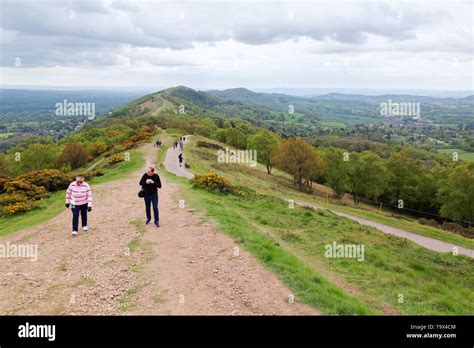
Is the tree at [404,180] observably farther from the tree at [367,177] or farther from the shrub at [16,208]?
the shrub at [16,208]

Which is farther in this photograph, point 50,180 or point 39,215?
point 50,180

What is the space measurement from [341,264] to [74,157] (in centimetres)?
6042

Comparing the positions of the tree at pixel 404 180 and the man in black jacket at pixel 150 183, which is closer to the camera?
the man in black jacket at pixel 150 183

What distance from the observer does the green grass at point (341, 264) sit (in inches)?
450

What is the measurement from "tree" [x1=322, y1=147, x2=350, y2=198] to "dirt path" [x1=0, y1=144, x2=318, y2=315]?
53543mm

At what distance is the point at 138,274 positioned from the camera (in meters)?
11.3

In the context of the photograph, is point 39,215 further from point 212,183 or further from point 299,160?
point 299,160

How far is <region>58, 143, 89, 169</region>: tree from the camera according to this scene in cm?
6450

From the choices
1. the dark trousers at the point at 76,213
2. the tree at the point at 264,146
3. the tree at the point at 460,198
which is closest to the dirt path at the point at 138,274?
the dark trousers at the point at 76,213

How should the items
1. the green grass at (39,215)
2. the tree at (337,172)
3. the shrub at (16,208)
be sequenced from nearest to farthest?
the green grass at (39,215) → the shrub at (16,208) → the tree at (337,172)

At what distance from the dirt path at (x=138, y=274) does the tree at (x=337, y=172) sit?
5354 cm

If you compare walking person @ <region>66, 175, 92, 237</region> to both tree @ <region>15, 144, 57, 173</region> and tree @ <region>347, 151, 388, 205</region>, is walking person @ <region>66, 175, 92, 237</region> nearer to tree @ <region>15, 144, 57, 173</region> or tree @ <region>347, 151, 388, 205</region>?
tree @ <region>347, 151, 388, 205</region>

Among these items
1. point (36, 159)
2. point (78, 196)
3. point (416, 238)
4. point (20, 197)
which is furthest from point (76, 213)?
point (36, 159)

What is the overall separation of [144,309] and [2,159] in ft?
268
